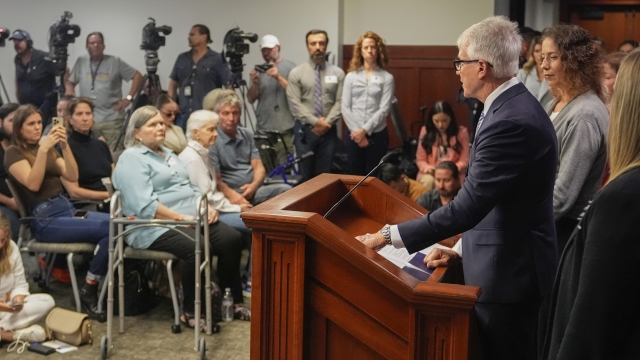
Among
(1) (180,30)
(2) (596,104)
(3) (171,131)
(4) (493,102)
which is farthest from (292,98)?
(4) (493,102)

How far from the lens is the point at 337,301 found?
69.1 inches

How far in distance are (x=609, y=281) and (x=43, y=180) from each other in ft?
11.9

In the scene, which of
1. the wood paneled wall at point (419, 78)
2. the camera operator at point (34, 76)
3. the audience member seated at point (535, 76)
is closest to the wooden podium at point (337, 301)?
the audience member seated at point (535, 76)

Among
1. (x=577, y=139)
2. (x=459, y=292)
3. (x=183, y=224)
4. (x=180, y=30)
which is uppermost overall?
(x=180, y=30)

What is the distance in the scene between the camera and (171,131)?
16.6 feet

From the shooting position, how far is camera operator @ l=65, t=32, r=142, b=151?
732cm

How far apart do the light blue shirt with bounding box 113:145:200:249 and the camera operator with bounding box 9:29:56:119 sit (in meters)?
3.56

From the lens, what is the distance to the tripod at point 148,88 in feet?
22.3

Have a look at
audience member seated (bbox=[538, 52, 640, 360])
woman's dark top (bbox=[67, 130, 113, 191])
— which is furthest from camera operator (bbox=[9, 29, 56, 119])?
audience member seated (bbox=[538, 52, 640, 360])

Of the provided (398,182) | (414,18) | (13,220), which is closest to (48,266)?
(13,220)

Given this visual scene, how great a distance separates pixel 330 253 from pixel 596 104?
1094 millimetres

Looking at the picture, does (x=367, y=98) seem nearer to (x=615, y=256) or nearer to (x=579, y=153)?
(x=579, y=153)

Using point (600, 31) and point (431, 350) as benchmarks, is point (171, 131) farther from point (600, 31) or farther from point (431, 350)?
A: point (600, 31)

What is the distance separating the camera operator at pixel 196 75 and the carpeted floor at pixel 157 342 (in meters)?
2.63
